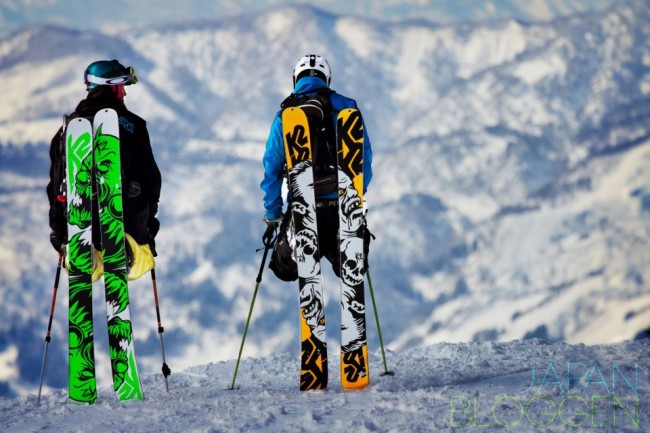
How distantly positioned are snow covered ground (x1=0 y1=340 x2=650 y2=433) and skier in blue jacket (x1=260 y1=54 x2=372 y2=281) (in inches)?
60.0

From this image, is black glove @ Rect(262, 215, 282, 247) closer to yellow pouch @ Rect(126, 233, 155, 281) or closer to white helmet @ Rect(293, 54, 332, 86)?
yellow pouch @ Rect(126, 233, 155, 281)

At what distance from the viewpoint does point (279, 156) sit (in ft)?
27.9

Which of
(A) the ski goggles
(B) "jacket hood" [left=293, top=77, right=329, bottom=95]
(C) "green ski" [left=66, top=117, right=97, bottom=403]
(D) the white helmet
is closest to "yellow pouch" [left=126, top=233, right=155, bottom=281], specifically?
(C) "green ski" [left=66, top=117, right=97, bottom=403]

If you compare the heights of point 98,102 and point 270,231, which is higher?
point 98,102

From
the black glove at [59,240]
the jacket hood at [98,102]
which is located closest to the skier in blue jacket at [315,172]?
the jacket hood at [98,102]

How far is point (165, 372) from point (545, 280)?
172m

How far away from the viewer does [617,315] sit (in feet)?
472

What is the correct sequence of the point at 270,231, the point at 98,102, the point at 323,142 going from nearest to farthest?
1. the point at 323,142
2. the point at 98,102
3. the point at 270,231

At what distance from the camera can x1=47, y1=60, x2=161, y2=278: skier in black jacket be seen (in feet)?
28.6

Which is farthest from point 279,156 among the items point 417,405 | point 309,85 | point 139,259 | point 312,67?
point 417,405

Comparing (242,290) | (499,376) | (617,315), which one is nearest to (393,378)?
(499,376)

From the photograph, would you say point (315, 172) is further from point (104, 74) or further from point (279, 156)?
point (104, 74)

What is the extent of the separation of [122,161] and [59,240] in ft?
3.66

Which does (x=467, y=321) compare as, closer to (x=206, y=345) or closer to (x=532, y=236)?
(x=532, y=236)
